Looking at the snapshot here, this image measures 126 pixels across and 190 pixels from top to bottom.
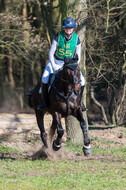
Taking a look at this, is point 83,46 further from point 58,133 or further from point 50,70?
point 58,133

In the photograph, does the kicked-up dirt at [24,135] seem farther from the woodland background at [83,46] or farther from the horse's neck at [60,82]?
the horse's neck at [60,82]

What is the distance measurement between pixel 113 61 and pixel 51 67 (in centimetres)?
859

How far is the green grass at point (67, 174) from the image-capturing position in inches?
234

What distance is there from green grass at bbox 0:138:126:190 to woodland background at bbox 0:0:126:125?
372cm

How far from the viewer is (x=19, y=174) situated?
22.9ft

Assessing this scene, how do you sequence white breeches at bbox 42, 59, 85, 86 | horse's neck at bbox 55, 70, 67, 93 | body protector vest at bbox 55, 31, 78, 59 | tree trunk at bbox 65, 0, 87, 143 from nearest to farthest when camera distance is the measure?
horse's neck at bbox 55, 70, 67, 93, body protector vest at bbox 55, 31, 78, 59, white breeches at bbox 42, 59, 85, 86, tree trunk at bbox 65, 0, 87, 143

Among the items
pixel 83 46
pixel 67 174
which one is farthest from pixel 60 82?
pixel 83 46

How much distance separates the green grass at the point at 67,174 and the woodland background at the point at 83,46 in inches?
146

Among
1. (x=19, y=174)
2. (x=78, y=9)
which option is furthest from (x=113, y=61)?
(x=19, y=174)

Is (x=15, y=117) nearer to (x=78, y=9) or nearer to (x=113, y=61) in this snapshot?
(x=78, y=9)

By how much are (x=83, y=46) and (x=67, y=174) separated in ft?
16.9

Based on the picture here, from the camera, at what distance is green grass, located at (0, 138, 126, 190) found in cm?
593

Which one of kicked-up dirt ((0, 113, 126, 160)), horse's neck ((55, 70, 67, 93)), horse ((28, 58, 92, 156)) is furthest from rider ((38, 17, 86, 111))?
kicked-up dirt ((0, 113, 126, 160))

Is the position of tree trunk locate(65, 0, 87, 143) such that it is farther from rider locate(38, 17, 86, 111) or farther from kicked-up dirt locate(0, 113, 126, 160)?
rider locate(38, 17, 86, 111)
